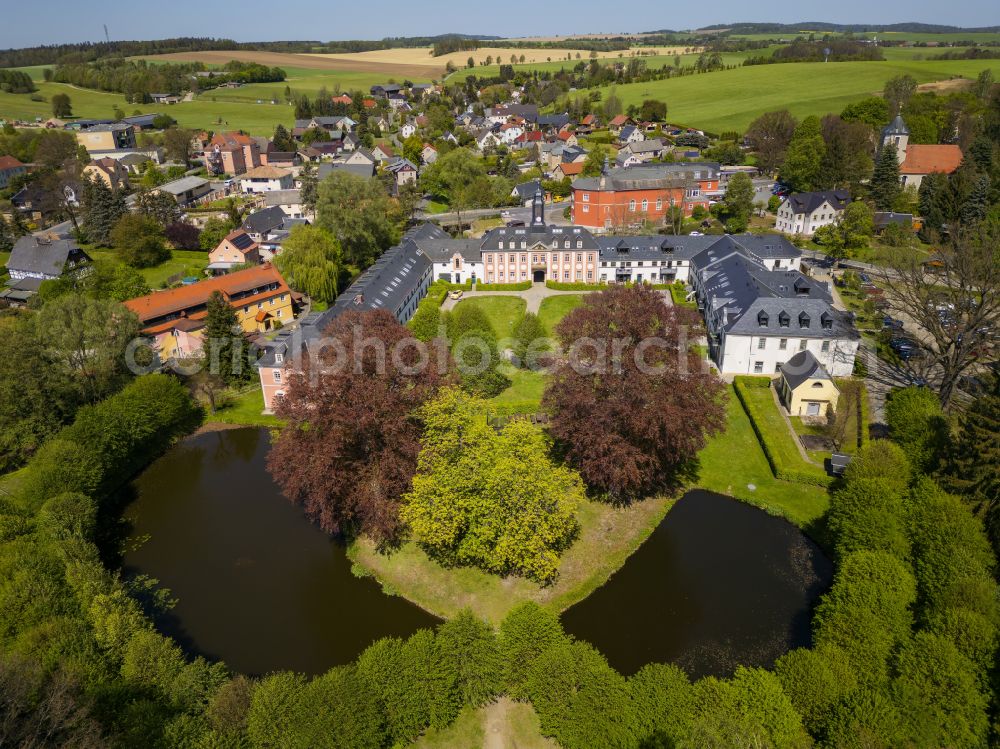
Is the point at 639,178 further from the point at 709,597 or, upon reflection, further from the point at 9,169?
the point at 9,169

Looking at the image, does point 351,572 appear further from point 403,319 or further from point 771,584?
point 403,319

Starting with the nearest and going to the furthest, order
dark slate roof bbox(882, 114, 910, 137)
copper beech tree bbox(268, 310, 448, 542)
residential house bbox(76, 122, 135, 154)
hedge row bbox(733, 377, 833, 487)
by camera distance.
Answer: copper beech tree bbox(268, 310, 448, 542)
hedge row bbox(733, 377, 833, 487)
dark slate roof bbox(882, 114, 910, 137)
residential house bbox(76, 122, 135, 154)

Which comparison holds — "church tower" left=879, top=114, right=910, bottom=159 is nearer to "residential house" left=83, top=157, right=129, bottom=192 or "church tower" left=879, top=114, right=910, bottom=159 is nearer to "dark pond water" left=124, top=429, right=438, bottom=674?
"dark pond water" left=124, top=429, right=438, bottom=674

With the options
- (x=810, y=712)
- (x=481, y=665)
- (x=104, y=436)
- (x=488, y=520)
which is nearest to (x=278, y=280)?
(x=104, y=436)

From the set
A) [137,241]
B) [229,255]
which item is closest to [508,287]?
[229,255]

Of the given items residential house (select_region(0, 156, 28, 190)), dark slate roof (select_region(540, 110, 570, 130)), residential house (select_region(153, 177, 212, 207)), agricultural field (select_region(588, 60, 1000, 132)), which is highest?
agricultural field (select_region(588, 60, 1000, 132))

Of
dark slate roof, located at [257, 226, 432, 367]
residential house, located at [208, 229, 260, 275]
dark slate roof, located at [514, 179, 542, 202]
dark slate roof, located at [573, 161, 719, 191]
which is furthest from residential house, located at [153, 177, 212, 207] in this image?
dark slate roof, located at [573, 161, 719, 191]

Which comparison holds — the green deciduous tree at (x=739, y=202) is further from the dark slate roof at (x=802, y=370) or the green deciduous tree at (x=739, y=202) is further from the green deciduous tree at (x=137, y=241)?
the green deciduous tree at (x=137, y=241)
